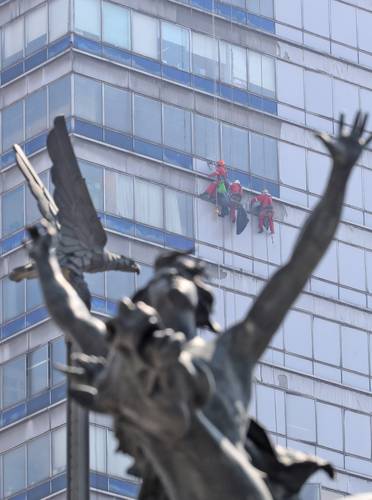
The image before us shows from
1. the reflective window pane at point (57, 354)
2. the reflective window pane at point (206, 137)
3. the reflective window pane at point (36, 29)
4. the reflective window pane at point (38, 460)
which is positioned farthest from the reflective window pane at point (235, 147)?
the reflective window pane at point (38, 460)

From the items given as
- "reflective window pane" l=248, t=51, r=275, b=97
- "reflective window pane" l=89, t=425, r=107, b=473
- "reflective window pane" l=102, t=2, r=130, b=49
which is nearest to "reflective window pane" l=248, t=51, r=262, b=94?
"reflective window pane" l=248, t=51, r=275, b=97

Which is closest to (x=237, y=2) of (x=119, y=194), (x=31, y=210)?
(x=119, y=194)

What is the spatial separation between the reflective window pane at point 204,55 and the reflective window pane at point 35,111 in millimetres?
4831

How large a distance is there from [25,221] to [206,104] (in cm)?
714

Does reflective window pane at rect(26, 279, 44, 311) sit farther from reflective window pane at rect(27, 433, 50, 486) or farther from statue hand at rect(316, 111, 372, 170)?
statue hand at rect(316, 111, 372, 170)

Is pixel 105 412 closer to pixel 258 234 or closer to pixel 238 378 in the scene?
pixel 238 378

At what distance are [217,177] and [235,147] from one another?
240 cm

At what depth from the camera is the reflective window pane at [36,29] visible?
7950 centimetres

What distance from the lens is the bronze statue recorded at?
44.8 feet

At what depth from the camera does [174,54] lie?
267ft

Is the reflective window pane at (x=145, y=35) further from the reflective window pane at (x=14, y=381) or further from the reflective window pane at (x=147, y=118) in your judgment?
the reflective window pane at (x=14, y=381)

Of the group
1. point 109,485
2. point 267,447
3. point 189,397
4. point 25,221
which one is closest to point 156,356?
point 189,397

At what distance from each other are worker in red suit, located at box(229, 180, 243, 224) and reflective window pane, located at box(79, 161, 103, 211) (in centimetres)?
396

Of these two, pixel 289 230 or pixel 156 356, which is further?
pixel 289 230
